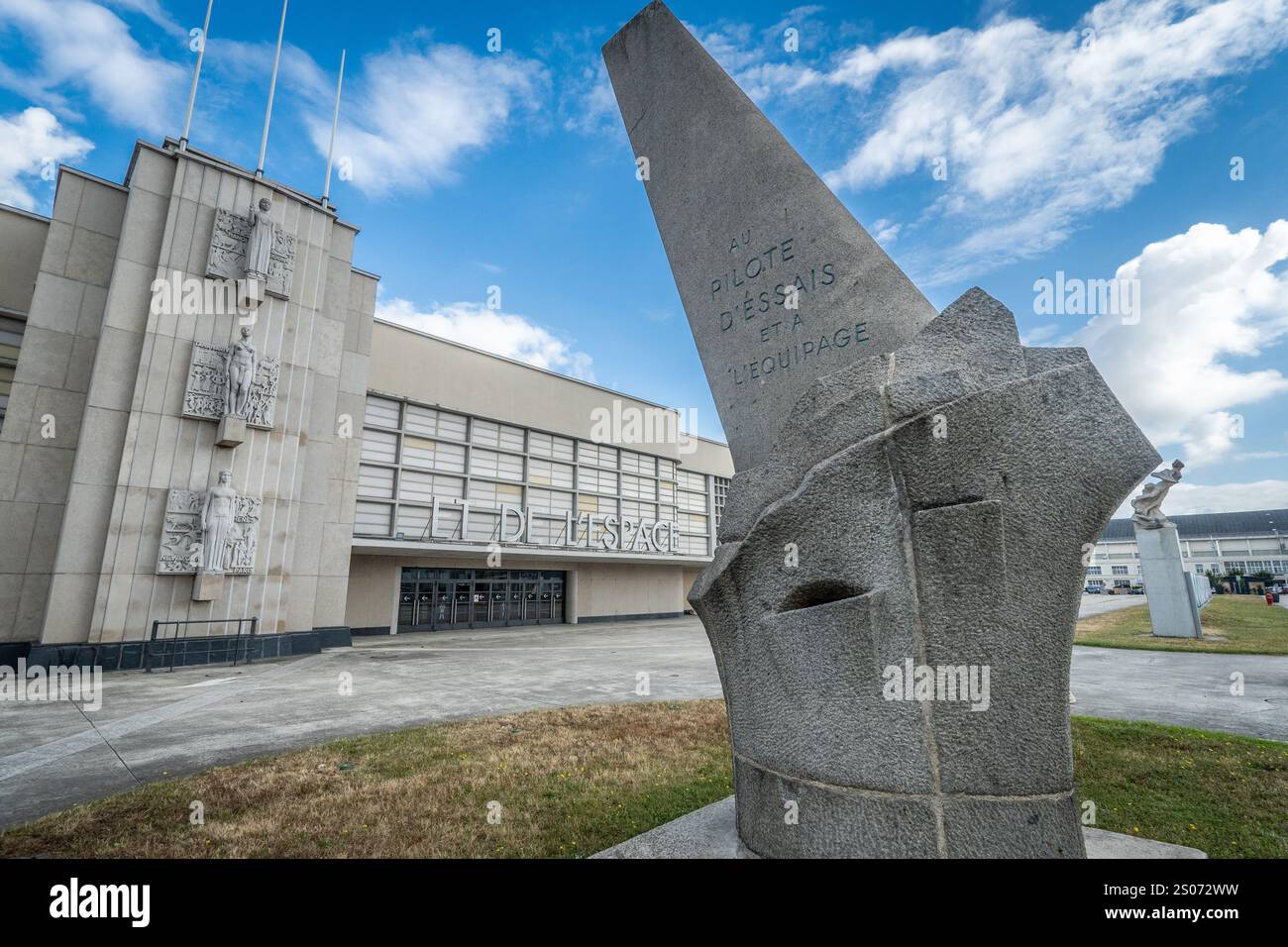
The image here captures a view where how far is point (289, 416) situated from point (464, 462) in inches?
359

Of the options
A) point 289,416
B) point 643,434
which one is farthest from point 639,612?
point 289,416

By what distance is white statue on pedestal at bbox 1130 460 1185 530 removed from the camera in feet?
59.1

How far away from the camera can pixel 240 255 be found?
15.8 meters

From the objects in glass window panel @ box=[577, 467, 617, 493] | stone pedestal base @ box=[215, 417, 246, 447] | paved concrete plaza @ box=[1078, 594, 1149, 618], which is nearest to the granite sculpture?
stone pedestal base @ box=[215, 417, 246, 447]

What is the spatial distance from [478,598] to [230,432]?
14.6 m

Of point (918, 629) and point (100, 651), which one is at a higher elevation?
point (918, 629)

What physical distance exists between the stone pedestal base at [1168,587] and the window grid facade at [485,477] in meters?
19.8

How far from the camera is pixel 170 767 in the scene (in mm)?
5594

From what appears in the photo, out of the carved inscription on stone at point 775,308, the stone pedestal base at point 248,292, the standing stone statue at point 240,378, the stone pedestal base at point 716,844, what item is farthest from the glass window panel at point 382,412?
the stone pedestal base at point 716,844

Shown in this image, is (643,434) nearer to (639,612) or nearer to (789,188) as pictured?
(639,612)

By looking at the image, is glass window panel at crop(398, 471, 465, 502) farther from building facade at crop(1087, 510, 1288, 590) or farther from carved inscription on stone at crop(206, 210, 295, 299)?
building facade at crop(1087, 510, 1288, 590)

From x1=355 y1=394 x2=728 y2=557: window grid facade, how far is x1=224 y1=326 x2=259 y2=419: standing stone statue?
731cm

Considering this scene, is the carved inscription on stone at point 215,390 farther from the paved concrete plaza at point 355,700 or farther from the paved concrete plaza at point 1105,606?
the paved concrete plaza at point 1105,606
